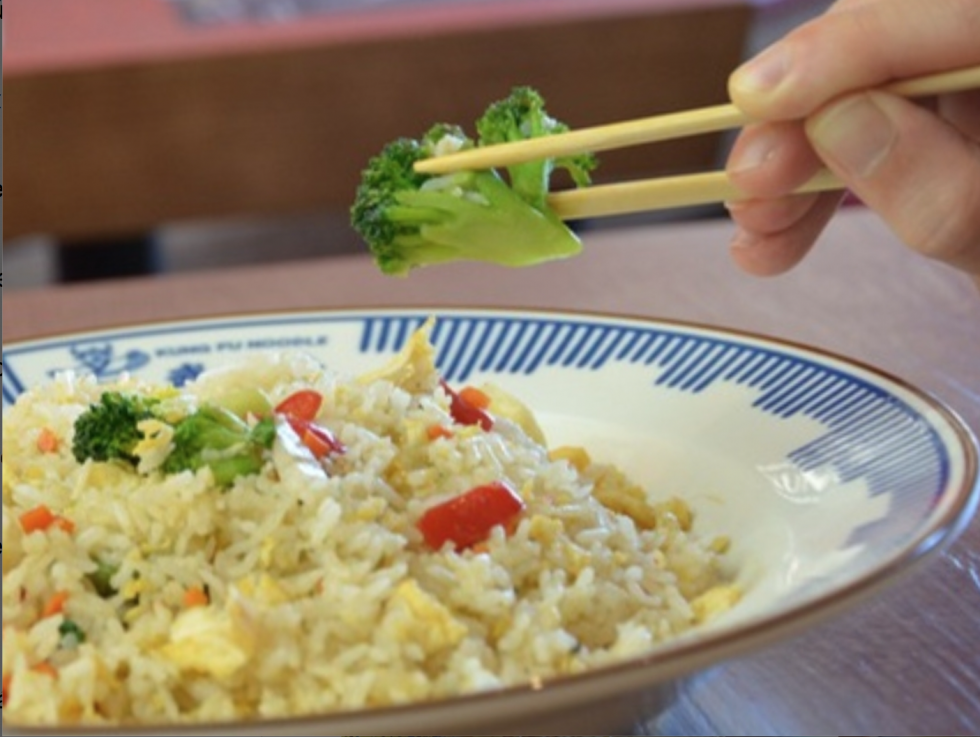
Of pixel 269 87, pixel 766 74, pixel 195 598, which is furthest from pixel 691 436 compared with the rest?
pixel 269 87

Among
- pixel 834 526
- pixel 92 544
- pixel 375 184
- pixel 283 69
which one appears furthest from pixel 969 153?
pixel 283 69

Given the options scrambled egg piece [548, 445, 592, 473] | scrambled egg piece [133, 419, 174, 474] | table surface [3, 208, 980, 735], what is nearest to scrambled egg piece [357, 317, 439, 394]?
scrambled egg piece [548, 445, 592, 473]

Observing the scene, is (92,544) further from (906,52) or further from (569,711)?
(906,52)

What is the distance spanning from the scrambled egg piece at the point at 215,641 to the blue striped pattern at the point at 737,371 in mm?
432

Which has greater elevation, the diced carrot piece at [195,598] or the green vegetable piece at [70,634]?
the diced carrot piece at [195,598]

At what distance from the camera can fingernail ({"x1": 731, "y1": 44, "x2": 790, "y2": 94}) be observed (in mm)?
948

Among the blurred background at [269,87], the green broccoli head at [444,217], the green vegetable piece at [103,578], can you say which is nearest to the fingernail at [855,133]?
the green broccoli head at [444,217]

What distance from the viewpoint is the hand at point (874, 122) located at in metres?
0.95

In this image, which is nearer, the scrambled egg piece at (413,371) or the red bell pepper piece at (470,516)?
the red bell pepper piece at (470,516)

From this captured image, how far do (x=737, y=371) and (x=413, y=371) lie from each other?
0.99 ft

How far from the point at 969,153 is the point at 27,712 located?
2.25ft

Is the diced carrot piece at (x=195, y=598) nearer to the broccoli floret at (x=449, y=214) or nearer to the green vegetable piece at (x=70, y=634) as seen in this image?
the green vegetable piece at (x=70, y=634)

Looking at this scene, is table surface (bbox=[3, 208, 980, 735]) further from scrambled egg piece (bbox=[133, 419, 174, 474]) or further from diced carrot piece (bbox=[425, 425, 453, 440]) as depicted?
scrambled egg piece (bbox=[133, 419, 174, 474])

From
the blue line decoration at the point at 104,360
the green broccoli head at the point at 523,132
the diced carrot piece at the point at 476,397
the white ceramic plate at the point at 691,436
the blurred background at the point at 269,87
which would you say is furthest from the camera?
the blurred background at the point at 269,87
